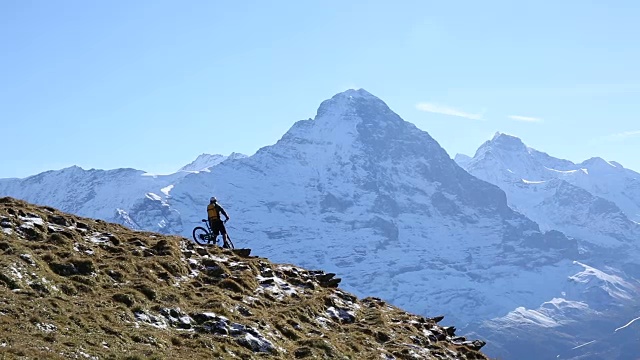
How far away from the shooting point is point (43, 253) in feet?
98.7

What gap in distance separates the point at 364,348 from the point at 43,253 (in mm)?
12900

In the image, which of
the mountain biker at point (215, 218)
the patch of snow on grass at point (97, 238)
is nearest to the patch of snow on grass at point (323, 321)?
the patch of snow on grass at point (97, 238)

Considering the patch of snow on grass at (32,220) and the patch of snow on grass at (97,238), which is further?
the patch of snow on grass at (97,238)

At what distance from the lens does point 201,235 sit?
153 ft

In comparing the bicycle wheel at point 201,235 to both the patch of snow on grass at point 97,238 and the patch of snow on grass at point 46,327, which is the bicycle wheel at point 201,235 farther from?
the patch of snow on grass at point 46,327

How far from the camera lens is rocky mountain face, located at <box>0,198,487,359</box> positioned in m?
24.8

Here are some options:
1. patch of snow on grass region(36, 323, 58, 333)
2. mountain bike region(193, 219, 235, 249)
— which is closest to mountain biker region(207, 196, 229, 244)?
mountain bike region(193, 219, 235, 249)

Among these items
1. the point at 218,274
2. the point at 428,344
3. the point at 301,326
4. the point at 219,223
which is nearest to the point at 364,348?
the point at 301,326

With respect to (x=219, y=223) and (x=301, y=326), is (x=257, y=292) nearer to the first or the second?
(x=301, y=326)

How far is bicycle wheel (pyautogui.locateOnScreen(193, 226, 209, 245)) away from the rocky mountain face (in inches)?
246

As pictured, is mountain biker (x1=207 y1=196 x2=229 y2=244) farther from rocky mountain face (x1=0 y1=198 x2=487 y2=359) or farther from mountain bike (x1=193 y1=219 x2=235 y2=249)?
rocky mountain face (x1=0 y1=198 x2=487 y2=359)

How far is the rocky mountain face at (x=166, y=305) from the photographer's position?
976 inches

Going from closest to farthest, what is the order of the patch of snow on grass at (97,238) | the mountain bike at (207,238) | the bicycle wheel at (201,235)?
the patch of snow on grass at (97,238) < the mountain bike at (207,238) < the bicycle wheel at (201,235)

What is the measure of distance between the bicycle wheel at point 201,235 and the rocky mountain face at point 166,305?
624 centimetres
